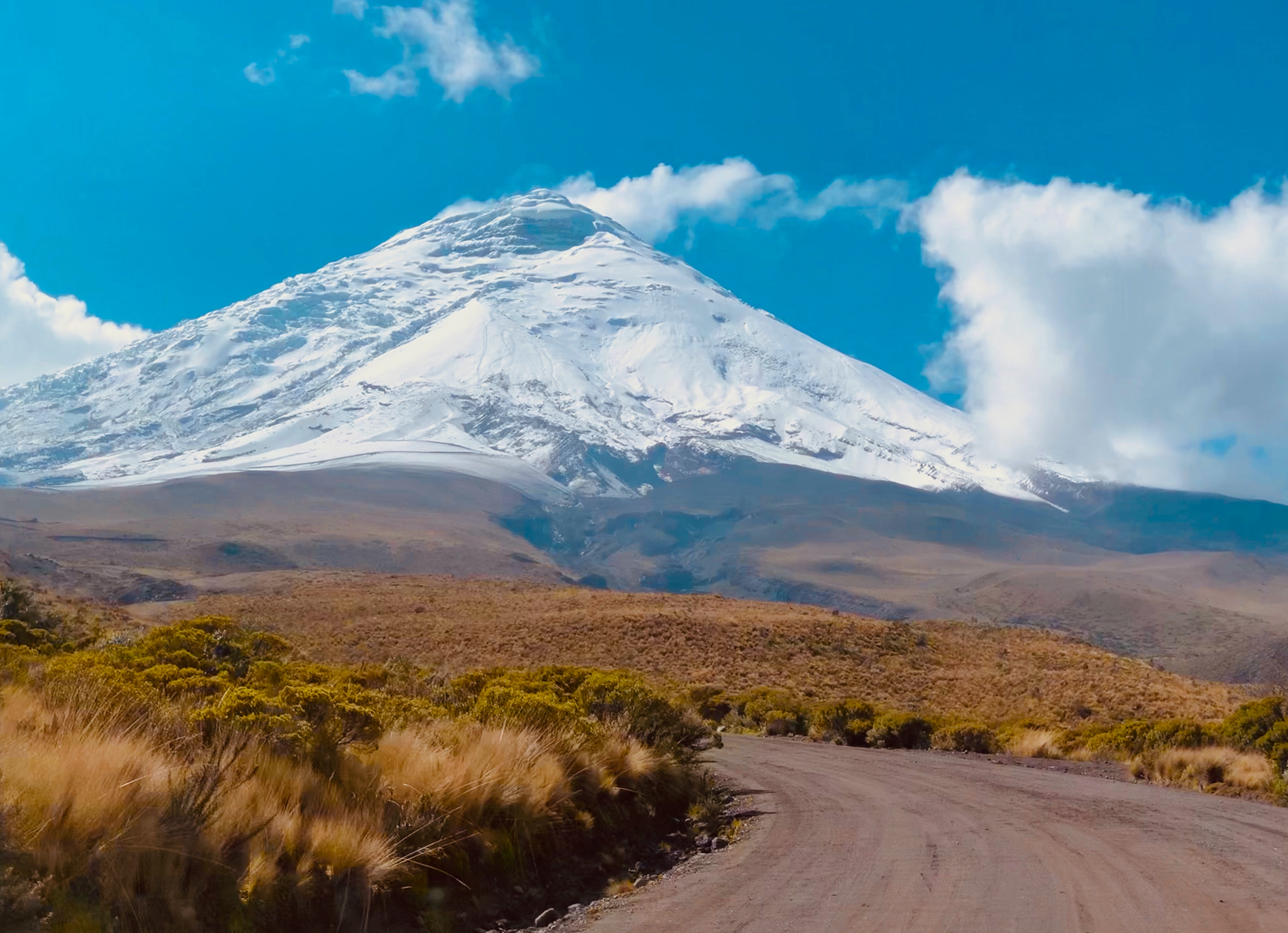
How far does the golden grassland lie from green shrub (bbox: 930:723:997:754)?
4.09 meters

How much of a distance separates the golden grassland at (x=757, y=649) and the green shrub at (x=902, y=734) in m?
3.72

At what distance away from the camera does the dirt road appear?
724cm

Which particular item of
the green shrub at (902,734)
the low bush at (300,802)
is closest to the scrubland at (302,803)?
the low bush at (300,802)

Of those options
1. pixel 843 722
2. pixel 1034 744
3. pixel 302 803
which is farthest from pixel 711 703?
pixel 302 803

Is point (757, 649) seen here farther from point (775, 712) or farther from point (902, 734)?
point (902, 734)

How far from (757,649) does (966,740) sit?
24151mm

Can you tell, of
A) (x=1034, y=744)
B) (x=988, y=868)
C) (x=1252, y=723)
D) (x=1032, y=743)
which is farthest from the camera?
(x=1032, y=743)

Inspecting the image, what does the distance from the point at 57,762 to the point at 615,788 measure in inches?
247

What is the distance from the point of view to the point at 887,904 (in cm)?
769

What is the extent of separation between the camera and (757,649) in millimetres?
45250

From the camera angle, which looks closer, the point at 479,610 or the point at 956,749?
the point at 956,749

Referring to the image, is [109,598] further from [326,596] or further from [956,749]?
[956,749]

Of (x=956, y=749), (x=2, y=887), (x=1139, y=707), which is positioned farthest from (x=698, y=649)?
(x=2, y=887)

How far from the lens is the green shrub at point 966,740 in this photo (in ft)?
69.4
